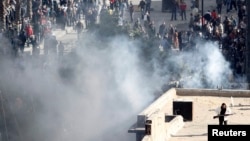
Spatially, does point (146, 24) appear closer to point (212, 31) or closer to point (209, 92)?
point (212, 31)

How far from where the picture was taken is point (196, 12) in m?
40.5

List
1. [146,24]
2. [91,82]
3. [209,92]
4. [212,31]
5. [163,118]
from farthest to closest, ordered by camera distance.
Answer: [146,24] < [212,31] < [91,82] < [209,92] < [163,118]

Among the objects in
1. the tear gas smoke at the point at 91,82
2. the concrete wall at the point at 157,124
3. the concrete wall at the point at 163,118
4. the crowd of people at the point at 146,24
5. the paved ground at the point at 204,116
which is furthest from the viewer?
the crowd of people at the point at 146,24

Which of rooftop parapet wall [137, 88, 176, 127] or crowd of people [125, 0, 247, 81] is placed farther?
crowd of people [125, 0, 247, 81]

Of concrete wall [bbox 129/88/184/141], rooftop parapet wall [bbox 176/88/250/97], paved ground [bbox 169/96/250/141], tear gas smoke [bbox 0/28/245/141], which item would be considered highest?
concrete wall [bbox 129/88/184/141]

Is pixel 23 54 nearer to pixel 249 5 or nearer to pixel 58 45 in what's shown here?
pixel 58 45

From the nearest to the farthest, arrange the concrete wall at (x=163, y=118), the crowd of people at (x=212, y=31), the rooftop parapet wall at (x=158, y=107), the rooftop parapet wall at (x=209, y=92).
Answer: the concrete wall at (x=163, y=118), the rooftop parapet wall at (x=158, y=107), the rooftop parapet wall at (x=209, y=92), the crowd of people at (x=212, y=31)

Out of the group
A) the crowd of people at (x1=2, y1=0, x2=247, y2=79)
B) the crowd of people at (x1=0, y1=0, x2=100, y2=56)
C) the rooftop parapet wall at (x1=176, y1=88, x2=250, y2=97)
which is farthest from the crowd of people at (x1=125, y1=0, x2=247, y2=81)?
the rooftop parapet wall at (x1=176, y1=88, x2=250, y2=97)

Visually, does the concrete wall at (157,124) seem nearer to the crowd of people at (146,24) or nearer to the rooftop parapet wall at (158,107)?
the rooftop parapet wall at (158,107)

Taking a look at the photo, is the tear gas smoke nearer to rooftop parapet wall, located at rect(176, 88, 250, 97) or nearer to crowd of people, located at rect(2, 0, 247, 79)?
crowd of people, located at rect(2, 0, 247, 79)

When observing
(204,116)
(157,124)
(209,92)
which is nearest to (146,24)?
(209,92)

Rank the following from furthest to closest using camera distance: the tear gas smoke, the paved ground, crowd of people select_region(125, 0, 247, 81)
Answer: crowd of people select_region(125, 0, 247, 81), the tear gas smoke, the paved ground

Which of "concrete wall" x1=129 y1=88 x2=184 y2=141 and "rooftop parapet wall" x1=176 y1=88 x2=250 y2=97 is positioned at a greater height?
"concrete wall" x1=129 y1=88 x2=184 y2=141

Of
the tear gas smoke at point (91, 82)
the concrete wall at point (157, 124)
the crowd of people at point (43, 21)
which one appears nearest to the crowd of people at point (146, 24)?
the crowd of people at point (43, 21)
